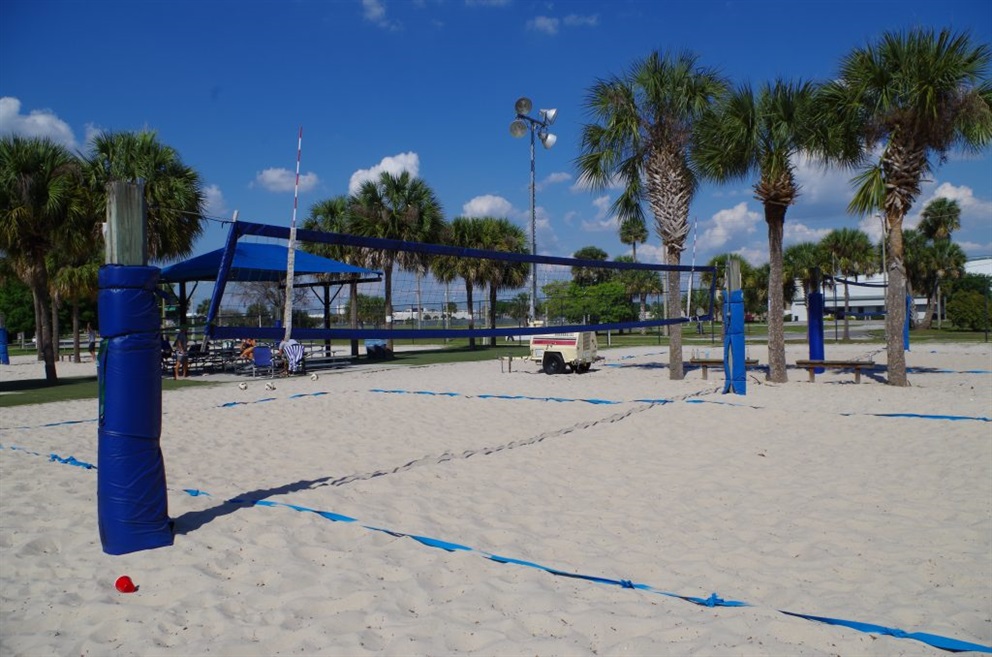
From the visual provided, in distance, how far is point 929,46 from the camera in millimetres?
10812

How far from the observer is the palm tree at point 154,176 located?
1688 centimetres

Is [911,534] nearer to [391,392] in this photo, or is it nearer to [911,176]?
[391,392]

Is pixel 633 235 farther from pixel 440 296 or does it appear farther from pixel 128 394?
pixel 128 394

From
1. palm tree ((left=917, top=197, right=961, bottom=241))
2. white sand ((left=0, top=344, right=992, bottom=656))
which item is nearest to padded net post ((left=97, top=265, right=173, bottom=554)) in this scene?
white sand ((left=0, top=344, right=992, bottom=656))

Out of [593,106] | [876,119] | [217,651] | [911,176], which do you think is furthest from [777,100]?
[217,651]

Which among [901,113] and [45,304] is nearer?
[901,113]

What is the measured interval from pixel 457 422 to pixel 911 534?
5.23 metres

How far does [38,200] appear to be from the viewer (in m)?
15.6

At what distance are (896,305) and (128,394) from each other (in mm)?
12132

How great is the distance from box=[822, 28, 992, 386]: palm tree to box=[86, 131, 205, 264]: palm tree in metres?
15.3

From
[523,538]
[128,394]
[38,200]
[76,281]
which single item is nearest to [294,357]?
[38,200]

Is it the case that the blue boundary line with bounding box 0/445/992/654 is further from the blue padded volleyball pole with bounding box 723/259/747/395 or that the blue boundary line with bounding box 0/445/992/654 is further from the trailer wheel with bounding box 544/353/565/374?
the trailer wheel with bounding box 544/353/565/374

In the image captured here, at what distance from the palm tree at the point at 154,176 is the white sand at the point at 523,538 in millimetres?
10278

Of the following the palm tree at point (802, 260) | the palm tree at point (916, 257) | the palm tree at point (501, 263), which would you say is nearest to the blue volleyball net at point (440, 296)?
the palm tree at point (501, 263)
